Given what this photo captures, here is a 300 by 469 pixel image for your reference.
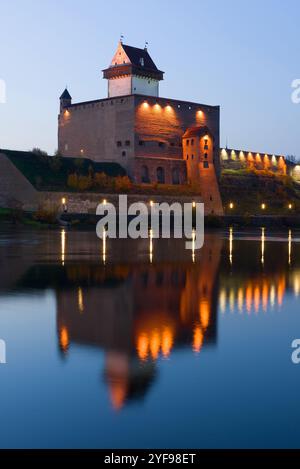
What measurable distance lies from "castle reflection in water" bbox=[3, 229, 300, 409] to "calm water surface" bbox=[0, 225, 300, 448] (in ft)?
0.12

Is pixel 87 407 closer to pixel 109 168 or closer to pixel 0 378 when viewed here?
pixel 0 378

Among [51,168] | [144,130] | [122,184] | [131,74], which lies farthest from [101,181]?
[131,74]

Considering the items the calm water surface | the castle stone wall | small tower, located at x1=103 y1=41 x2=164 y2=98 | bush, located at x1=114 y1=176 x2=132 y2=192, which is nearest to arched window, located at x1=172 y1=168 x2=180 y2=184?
the castle stone wall

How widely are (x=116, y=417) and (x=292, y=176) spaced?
75.3m

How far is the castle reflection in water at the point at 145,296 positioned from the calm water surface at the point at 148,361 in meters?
0.04

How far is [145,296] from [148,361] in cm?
549

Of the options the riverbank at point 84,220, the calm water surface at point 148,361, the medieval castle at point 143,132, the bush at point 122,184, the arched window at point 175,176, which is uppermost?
the medieval castle at point 143,132

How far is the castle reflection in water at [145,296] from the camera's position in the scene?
8805mm

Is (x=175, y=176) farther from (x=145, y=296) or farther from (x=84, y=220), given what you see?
(x=145, y=296)

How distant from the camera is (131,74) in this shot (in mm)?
61625

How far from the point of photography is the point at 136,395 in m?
6.91

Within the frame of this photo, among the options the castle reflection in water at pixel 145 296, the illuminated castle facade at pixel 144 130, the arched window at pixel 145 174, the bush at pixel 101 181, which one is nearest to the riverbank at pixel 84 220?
the illuminated castle facade at pixel 144 130

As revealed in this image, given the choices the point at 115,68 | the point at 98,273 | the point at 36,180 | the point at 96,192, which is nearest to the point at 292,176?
the point at 115,68

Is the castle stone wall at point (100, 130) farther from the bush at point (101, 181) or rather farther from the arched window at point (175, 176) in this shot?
the arched window at point (175, 176)
